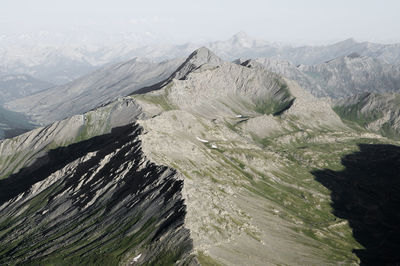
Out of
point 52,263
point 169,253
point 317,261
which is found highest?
point 169,253

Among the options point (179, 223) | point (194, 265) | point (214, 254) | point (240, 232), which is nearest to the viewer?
point (194, 265)

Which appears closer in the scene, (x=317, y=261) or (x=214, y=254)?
(x=214, y=254)

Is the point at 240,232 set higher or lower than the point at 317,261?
higher

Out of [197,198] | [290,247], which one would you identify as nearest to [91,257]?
[197,198]

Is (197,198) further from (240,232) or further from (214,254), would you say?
(214,254)

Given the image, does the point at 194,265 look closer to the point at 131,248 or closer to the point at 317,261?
the point at 131,248

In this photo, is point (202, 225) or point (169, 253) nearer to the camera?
point (169, 253)

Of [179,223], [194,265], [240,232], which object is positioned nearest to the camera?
[194,265]

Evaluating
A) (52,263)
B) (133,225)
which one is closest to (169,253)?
(133,225)

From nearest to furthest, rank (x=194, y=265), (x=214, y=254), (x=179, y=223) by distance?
(x=194, y=265) → (x=214, y=254) → (x=179, y=223)
